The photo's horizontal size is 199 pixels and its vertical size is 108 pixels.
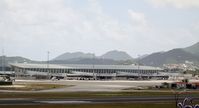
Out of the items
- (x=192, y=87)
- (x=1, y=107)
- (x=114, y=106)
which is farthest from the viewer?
(x=192, y=87)

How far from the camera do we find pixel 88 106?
65.2m

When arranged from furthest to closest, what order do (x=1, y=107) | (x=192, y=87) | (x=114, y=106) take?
(x=192, y=87)
(x=114, y=106)
(x=1, y=107)

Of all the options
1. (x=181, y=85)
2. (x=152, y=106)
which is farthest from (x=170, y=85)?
(x=152, y=106)

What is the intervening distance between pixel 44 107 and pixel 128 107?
1234cm

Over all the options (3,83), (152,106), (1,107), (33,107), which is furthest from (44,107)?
(3,83)

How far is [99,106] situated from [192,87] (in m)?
79.6

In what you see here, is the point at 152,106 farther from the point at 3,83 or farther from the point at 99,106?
the point at 3,83

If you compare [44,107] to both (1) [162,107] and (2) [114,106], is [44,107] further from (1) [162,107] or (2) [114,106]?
(1) [162,107]

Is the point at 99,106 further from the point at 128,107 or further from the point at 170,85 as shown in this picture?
the point at 170,85

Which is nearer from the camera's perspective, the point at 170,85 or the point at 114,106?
the point at 114,106

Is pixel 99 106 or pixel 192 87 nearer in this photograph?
pixel 99 106

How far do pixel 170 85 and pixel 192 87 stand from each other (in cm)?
1019

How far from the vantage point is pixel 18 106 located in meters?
63.8

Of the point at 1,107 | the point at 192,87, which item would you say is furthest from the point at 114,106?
the point at 192,87
